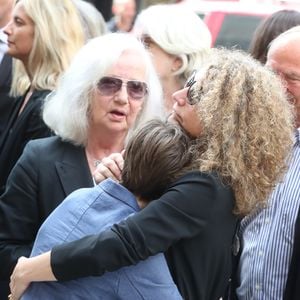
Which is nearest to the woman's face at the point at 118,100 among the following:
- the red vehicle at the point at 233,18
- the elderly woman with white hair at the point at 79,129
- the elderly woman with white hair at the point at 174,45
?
the elderly woman with white hair at the point at 79,129

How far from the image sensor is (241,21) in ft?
25.5

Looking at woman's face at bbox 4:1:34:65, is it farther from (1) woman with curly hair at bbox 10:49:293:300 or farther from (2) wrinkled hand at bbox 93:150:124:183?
(1) woman with curly hair at bbox 10:49:293:300

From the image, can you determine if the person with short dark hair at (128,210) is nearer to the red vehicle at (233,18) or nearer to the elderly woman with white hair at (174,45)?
the elderly woman with white hair at (174,45)

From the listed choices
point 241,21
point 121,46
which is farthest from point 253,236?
point 241,21

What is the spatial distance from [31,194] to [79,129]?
333 millimetres

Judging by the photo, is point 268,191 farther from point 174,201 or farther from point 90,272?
point 90,272

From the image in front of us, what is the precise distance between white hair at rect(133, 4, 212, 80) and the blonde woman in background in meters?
0.40

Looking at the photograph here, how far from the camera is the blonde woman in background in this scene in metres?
4.08

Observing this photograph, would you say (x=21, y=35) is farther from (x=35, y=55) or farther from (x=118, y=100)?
(x=118, y=100)

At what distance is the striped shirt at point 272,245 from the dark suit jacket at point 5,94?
2026 millimetres

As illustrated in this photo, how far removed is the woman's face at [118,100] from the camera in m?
3.32

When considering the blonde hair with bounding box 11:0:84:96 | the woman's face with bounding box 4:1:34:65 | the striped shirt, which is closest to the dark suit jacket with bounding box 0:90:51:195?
the blonde hair with bounding box 11:0:84:96

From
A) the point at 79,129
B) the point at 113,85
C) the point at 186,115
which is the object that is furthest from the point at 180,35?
the point at 186,115

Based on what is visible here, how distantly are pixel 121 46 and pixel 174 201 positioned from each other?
1.17 meters
